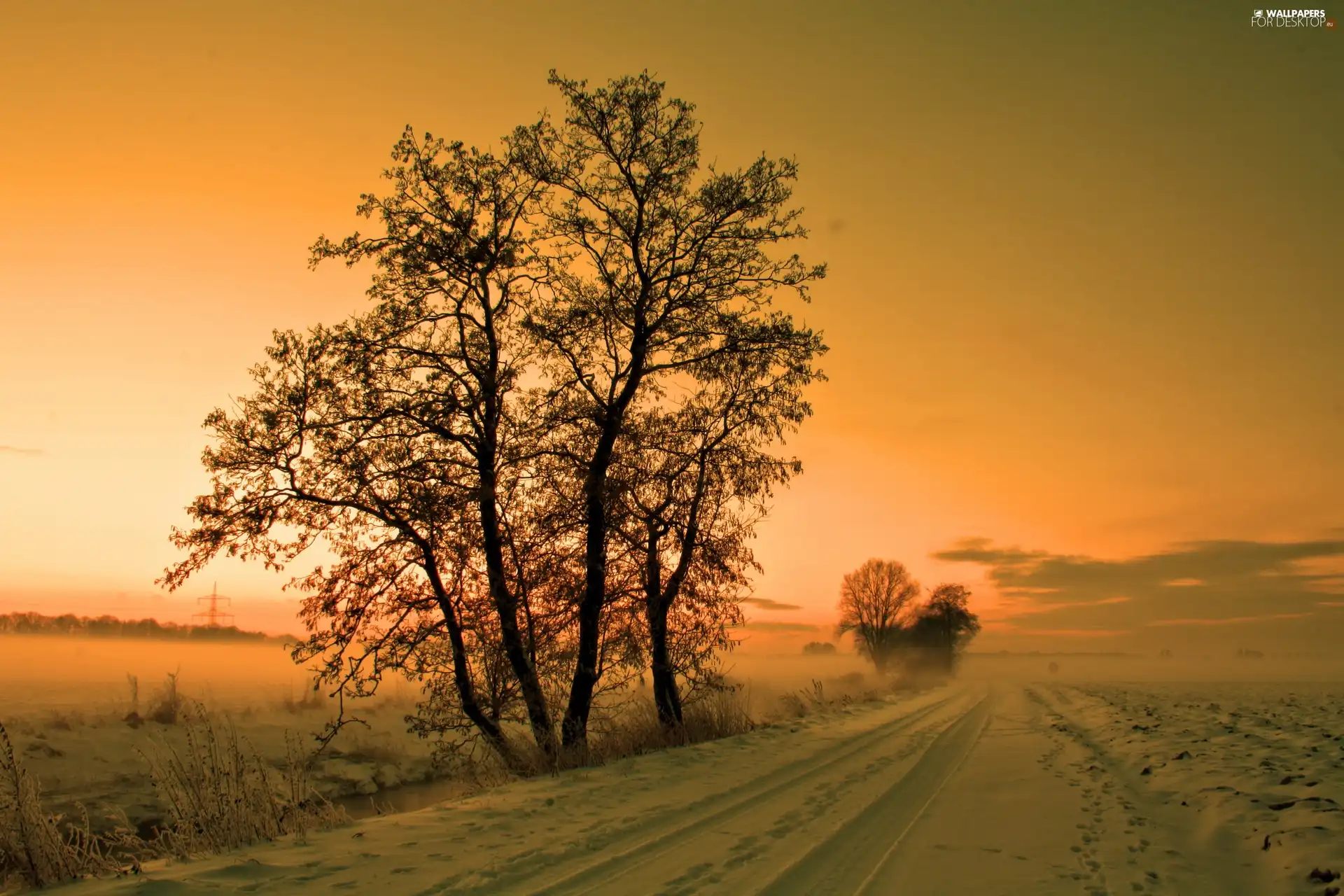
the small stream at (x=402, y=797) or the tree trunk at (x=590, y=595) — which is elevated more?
the tree trunk at (x=590, y=595)

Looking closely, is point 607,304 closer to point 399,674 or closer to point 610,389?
point 610,389

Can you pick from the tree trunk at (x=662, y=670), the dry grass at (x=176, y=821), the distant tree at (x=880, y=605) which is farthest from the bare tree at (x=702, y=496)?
the distant tree at (x=880, y=605)

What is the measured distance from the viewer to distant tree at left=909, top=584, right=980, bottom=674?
64.5 meters

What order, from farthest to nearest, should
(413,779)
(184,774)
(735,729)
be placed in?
(413,779) < (735,729) < (184,774)

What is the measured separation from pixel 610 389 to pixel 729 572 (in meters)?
4.64

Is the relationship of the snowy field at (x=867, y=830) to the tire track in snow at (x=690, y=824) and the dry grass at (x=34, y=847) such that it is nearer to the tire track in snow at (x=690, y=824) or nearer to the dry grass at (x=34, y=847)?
the tire track in snow at (x=690, y=824)

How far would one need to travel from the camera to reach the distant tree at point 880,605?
63312 millimetres

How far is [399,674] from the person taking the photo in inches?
548

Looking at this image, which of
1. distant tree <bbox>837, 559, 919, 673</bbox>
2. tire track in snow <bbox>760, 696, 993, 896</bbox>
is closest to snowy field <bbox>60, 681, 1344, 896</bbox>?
tire track in snow <bbox>760, 696, 993, 896</bbox>

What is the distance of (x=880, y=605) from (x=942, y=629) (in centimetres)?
801

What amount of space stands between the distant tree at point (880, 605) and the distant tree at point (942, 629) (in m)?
2.36

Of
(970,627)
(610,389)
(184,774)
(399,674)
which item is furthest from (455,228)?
(970,627)

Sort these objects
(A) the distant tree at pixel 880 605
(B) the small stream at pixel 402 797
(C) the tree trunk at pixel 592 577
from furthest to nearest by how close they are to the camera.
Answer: (A) the distant tree at pixel 880 605 → (B) the small stream at pixel 402 797 → (C) the tree trunk at pixel 592 577

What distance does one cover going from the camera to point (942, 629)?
66.9 m
